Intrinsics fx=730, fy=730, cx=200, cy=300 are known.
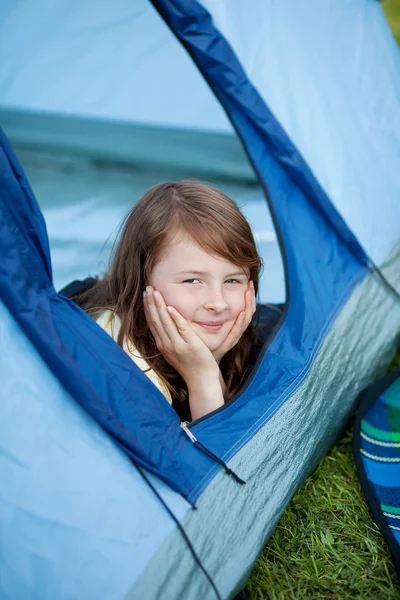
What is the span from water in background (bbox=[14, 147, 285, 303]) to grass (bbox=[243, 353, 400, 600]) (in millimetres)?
769

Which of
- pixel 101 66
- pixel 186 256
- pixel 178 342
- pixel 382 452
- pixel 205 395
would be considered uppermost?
pixel 101 66

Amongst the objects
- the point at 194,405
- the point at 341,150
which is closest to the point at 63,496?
the point at 194,405

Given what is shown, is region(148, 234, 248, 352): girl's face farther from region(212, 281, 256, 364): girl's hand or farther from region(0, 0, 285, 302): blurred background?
region(0, 0, 285, 302): blurred background

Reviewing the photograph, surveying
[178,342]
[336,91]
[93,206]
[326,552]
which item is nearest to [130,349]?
[178,342]

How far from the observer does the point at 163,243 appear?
148 cm

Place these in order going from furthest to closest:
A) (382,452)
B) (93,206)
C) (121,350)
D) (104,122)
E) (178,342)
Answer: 1. (104,122)
2. (93,206)
3. (382,452)
4. (178,342)
5. (121,350)

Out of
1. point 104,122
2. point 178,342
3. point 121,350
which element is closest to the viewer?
point 121,350

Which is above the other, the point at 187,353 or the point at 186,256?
the point at 186,256

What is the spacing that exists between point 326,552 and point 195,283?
59cm

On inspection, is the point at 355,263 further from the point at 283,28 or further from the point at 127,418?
the point at 127,418

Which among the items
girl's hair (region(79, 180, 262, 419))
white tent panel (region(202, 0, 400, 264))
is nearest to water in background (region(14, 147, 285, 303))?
white tent panel (region(202, 0, 400, 264))

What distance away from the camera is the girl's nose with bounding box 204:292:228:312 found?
1.45 meters

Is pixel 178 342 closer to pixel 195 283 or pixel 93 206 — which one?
pixel 195 283

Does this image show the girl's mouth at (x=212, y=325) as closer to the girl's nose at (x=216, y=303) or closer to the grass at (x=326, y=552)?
the girl's nose at (x=216, y=303)
